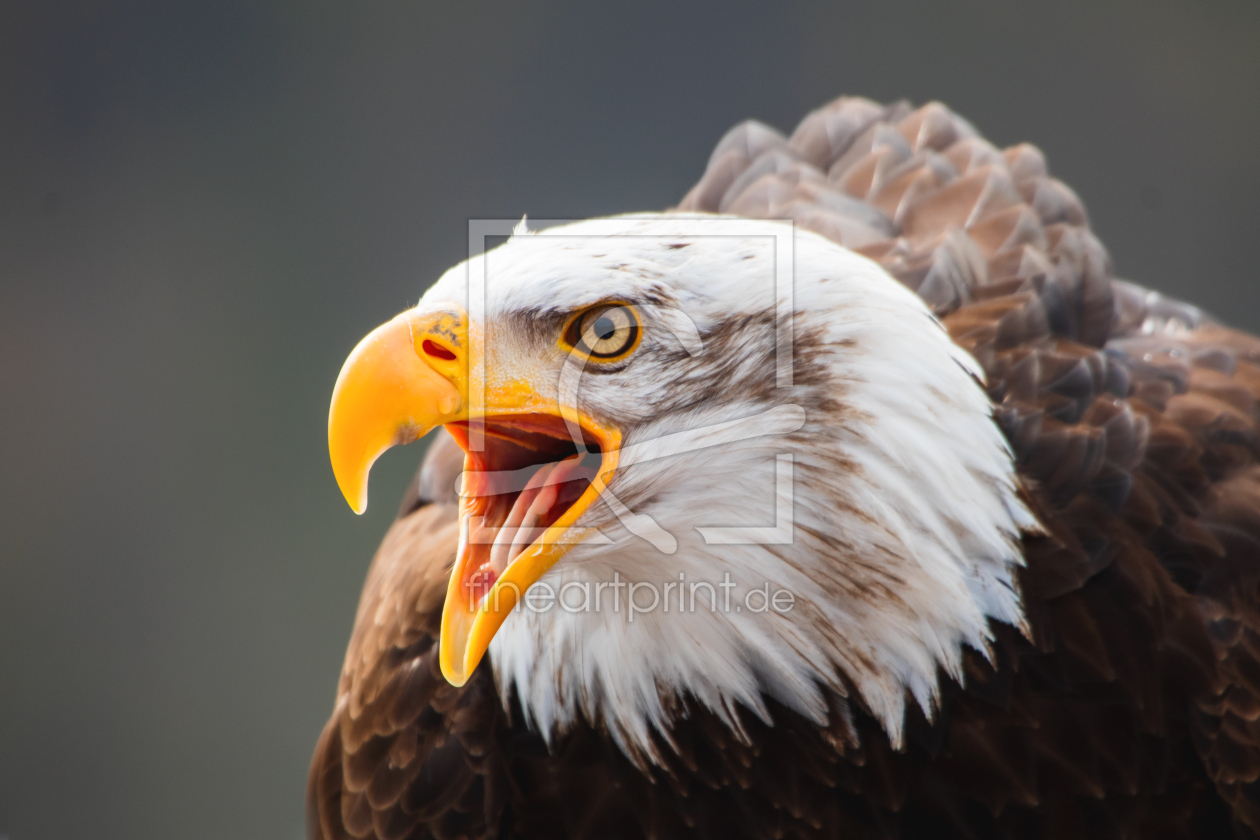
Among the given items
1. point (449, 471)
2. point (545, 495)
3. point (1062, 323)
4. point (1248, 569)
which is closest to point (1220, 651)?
point (1248, 569)

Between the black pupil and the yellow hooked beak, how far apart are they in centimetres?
6

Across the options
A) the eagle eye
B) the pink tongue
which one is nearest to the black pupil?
the eagle eye

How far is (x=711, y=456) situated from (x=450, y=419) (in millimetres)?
200

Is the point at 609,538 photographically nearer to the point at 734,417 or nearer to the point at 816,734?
the point at 734,417

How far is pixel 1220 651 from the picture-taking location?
3.15 feet

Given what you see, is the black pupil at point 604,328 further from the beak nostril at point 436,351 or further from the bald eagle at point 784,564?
the beak nostril at point 436,351

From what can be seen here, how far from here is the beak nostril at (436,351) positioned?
79 cm

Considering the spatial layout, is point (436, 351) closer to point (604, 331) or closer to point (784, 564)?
point (604, 331)

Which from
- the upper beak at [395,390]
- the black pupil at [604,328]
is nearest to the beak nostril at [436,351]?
the upper beak at [395,390]

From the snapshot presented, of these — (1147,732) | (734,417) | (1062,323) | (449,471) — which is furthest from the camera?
(449,471)

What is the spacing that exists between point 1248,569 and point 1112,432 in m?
0.17

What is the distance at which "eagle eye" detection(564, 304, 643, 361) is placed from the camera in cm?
81

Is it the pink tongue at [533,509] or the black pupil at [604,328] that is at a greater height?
the black pupil at [604,328]

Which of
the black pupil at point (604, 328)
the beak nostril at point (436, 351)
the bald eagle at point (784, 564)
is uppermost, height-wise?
the black pupil at point (604, 328)
